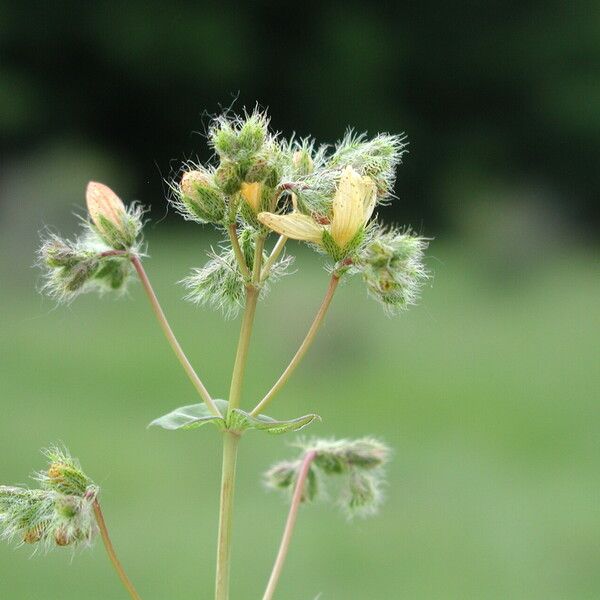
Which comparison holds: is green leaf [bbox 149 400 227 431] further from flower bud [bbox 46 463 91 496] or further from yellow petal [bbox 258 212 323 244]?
yellow petal [bbox 258 212 323 244]

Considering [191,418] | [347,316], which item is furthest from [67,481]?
[347,316]

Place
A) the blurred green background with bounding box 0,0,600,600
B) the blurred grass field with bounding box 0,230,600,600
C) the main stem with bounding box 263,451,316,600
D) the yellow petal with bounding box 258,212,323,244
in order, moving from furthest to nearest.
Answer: the blurred green background with bounding box 0,0,600,600
the blurred grass field with bounding box 0,230,600,600
the main stem with bounding box 263,451,316,600
the yellow petal with bounding box 258,212,323,244

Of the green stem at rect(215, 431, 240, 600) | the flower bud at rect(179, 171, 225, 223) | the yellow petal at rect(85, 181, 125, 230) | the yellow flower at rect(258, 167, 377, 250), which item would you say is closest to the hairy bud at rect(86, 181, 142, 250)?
the yellow petal at rect(85, 181, 125, 230)

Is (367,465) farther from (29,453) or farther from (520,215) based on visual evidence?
(520,215)

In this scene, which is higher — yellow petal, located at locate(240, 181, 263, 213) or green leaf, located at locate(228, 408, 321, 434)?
yellow petal, located at locate(240, 181, 263, 213)

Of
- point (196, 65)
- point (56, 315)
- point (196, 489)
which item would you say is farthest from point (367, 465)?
point (196, 65)

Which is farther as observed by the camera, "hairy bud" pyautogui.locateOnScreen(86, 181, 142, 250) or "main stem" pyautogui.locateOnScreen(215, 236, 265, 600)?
"hairy bud" pyautogui.locateOnScreen(86, 181, 142, 250)

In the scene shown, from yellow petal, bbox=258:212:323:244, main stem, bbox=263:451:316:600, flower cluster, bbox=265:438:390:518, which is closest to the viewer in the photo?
yellow petal, bbox=258:212:323:244

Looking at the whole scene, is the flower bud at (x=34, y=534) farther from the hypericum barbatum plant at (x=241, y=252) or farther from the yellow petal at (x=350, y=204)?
the yellow petal at (x=350, y=204)
